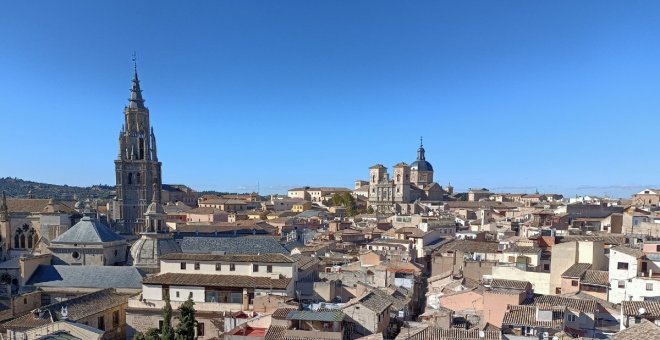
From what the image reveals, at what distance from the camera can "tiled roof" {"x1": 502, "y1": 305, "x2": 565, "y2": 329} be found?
20.7 meters

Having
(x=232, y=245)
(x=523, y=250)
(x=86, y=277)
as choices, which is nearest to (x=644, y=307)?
(x=523, y=250)

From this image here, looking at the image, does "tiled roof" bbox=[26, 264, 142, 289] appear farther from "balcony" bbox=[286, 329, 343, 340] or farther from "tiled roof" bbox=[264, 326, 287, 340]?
"balcony" bbox=[286, 329, 343, 340]

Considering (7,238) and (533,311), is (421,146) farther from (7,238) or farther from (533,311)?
(533,311)

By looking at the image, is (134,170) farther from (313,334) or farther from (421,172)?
(421,172)

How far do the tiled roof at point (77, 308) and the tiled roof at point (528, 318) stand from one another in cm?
2244

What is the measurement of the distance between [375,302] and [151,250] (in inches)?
865

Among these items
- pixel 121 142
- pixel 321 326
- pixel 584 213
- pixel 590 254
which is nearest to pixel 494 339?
pixel 321 326

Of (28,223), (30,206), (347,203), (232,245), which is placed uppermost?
(30,206)

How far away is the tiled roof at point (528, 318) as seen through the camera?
67.8ft

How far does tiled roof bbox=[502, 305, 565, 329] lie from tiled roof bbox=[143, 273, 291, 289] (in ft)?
39.2

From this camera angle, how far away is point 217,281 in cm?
2950

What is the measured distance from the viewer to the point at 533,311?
21594 mm

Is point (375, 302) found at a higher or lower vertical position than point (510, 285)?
lower

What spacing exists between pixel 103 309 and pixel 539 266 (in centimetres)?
2727
